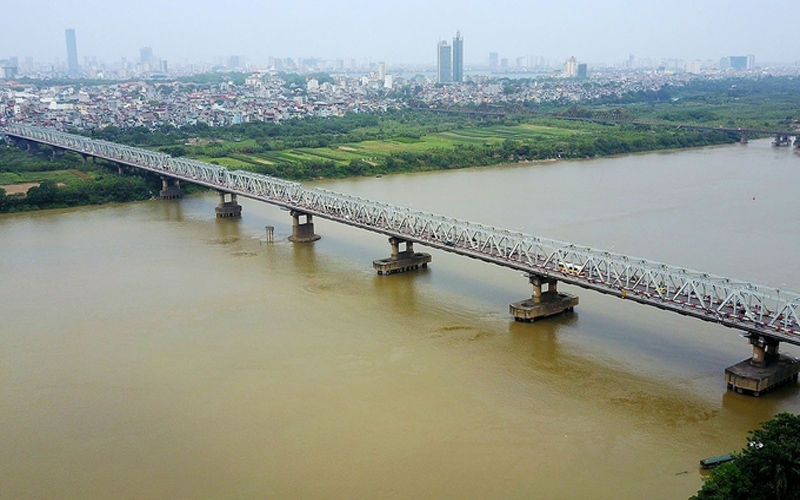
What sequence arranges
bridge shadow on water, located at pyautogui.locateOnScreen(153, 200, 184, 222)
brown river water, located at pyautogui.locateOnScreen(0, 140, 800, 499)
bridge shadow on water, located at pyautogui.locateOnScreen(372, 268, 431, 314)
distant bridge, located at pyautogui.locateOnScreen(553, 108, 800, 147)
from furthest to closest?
distant bridge, located at pyautogui.locateOnScreen(553, 108, 800, 147) → bridge shadow on water, located at pyautogui.locateOnScreen(153, 200, 184, 222) → bridge shadow on water, located at pyautogui.locateOnScreen(372, 268, 431, 314) → brown river water, located at pyautogui.locateOnScreen(0, 140, 800, 499)

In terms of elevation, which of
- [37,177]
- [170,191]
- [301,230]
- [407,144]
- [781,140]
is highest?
[407,144]

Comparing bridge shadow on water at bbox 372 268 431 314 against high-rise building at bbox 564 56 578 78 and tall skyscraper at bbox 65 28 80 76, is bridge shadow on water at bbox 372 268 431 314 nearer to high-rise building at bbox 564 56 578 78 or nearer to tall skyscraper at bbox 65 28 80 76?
high-rise building at bbox 564 56 578 78

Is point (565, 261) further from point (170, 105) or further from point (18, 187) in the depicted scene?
point (170, 105)

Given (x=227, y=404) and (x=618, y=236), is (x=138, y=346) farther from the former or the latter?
(x=618, y=236)

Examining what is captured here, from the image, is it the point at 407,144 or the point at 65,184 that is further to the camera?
the point at 407,144

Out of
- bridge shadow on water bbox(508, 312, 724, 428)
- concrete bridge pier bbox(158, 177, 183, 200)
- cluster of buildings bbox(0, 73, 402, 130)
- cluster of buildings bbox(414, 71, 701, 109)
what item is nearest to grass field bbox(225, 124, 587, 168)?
concrete bridge pier bbox(158, 177, 183, 200)

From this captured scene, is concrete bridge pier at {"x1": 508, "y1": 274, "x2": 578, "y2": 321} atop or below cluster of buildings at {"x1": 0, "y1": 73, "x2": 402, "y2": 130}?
below

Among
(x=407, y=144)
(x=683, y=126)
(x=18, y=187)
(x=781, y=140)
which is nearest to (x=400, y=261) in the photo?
(x=18, y=187)
